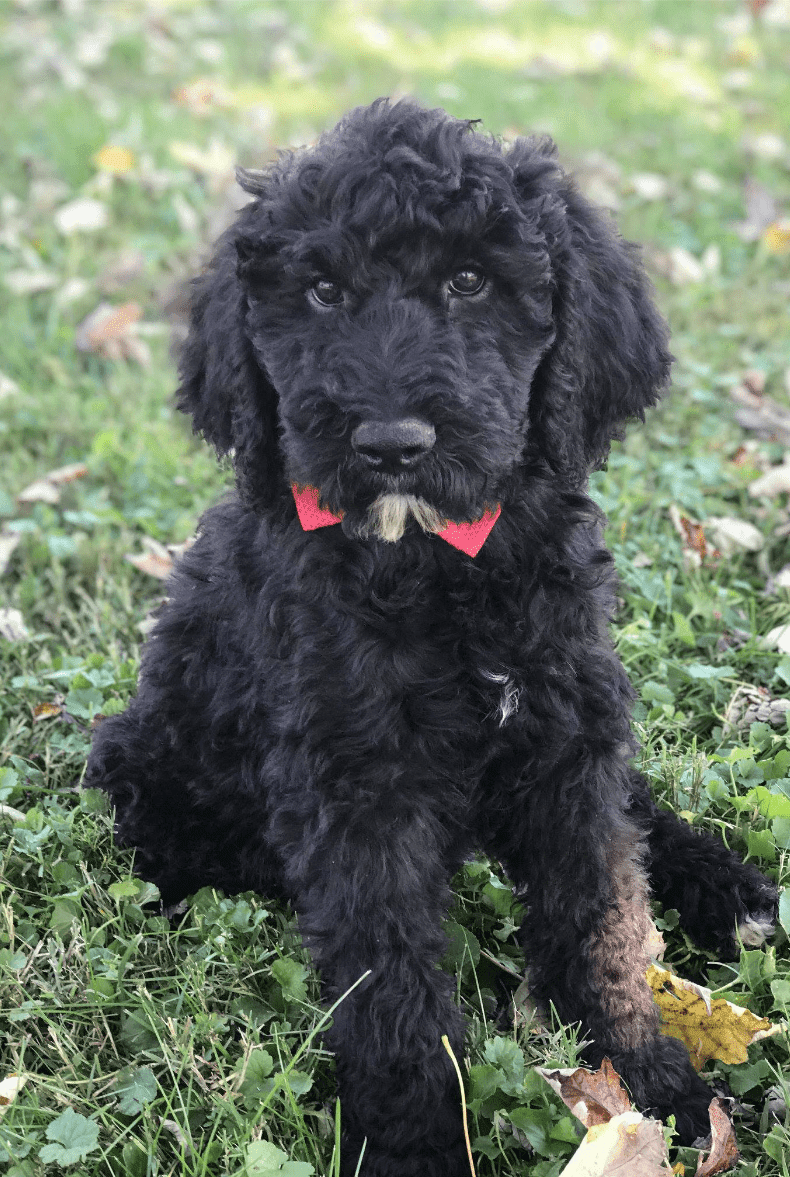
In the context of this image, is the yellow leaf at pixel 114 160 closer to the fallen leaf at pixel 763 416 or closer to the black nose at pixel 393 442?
the fallen leaf at pixel 763 416

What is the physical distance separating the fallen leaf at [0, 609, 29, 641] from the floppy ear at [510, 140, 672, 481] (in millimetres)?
2268

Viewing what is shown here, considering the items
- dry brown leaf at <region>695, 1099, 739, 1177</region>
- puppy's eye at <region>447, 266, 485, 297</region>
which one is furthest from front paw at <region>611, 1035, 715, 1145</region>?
puppy's eye at <region>447, 266, 485, 297</region>

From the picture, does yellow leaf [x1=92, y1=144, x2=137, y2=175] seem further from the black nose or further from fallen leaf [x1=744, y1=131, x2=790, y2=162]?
the black nose

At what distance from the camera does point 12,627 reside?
4.09 meters

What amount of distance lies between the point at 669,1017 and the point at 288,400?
1656 mm

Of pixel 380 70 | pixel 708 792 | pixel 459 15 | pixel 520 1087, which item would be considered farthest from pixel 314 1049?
pixel 459 15

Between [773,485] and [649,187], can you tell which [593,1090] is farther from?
[649,187]

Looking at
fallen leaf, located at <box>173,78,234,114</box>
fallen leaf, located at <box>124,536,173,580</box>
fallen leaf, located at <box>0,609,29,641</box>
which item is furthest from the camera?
fallen leaf, located at <box>173,78,234,114</box>

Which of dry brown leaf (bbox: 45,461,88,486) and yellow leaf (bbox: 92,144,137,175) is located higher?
yellow leaf (bbox: 92,144,137,175)

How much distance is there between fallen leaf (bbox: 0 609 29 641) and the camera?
160 inches

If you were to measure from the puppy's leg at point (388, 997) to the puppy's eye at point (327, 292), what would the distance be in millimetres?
1040

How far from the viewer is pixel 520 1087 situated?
244cm

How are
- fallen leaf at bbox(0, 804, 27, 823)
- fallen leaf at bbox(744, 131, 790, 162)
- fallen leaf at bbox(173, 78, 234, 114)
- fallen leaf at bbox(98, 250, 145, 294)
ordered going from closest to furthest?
fallen leaf at bbox(0, 804, 27, 823)
fallen leaf at bbox(98, 250, 145, 294)
fallen leaf at bbox(744, 131, 790, 162)
fallen leaf at bbox(173, 78, 234, 114)

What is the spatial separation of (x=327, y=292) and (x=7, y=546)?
8.30 ft
